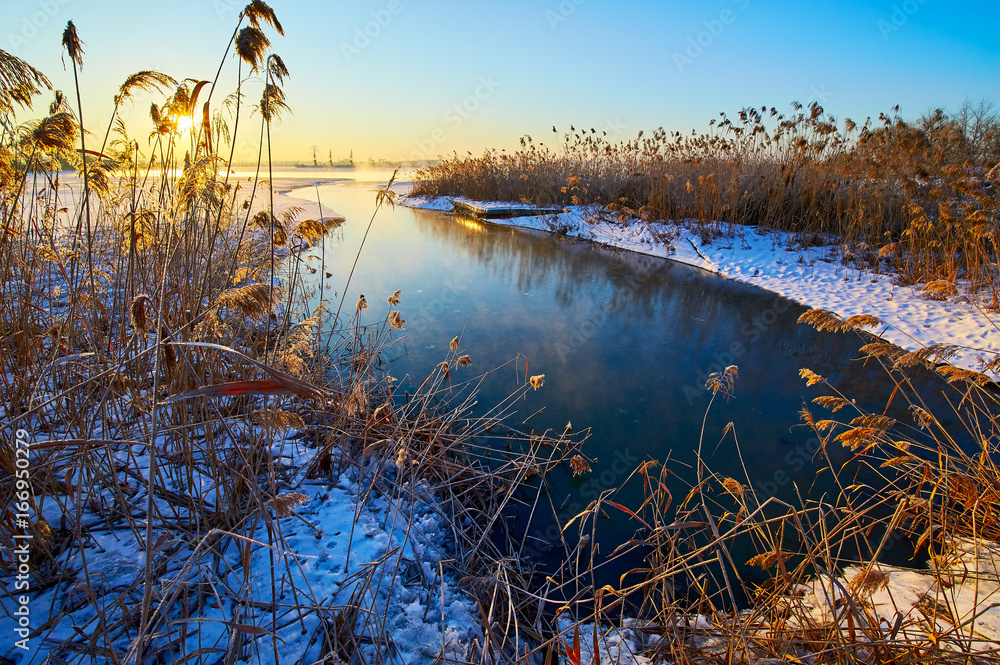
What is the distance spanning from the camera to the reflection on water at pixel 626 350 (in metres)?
2.63

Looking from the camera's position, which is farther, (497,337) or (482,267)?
→ (482,267)

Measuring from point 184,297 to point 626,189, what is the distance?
34.0 feet

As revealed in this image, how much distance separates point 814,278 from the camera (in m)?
6.02

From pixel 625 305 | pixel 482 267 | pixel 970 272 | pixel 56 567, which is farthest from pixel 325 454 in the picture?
pixel 970 272

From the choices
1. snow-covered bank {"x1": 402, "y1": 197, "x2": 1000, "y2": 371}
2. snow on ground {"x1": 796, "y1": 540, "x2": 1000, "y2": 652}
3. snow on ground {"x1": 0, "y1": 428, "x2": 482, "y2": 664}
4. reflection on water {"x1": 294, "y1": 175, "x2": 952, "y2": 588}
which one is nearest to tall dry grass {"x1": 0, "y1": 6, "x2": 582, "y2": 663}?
snow on ground {"x1": 0, "y1": 428, "x2": 482, "y2": 664}

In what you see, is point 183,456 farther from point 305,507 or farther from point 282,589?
point 282,589

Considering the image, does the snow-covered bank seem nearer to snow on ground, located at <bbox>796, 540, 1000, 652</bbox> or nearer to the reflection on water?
the reflection on water

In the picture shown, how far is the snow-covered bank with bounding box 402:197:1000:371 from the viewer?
3971mm

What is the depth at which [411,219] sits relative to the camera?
480 inches

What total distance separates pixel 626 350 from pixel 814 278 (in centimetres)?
373

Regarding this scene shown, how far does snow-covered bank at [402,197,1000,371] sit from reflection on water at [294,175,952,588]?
1.30 feet

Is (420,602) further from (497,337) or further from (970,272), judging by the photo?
(970,272)

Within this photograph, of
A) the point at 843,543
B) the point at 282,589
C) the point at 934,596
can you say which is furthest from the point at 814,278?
the point at 282,589

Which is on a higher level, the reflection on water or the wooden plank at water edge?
the wooden plank at water edge
